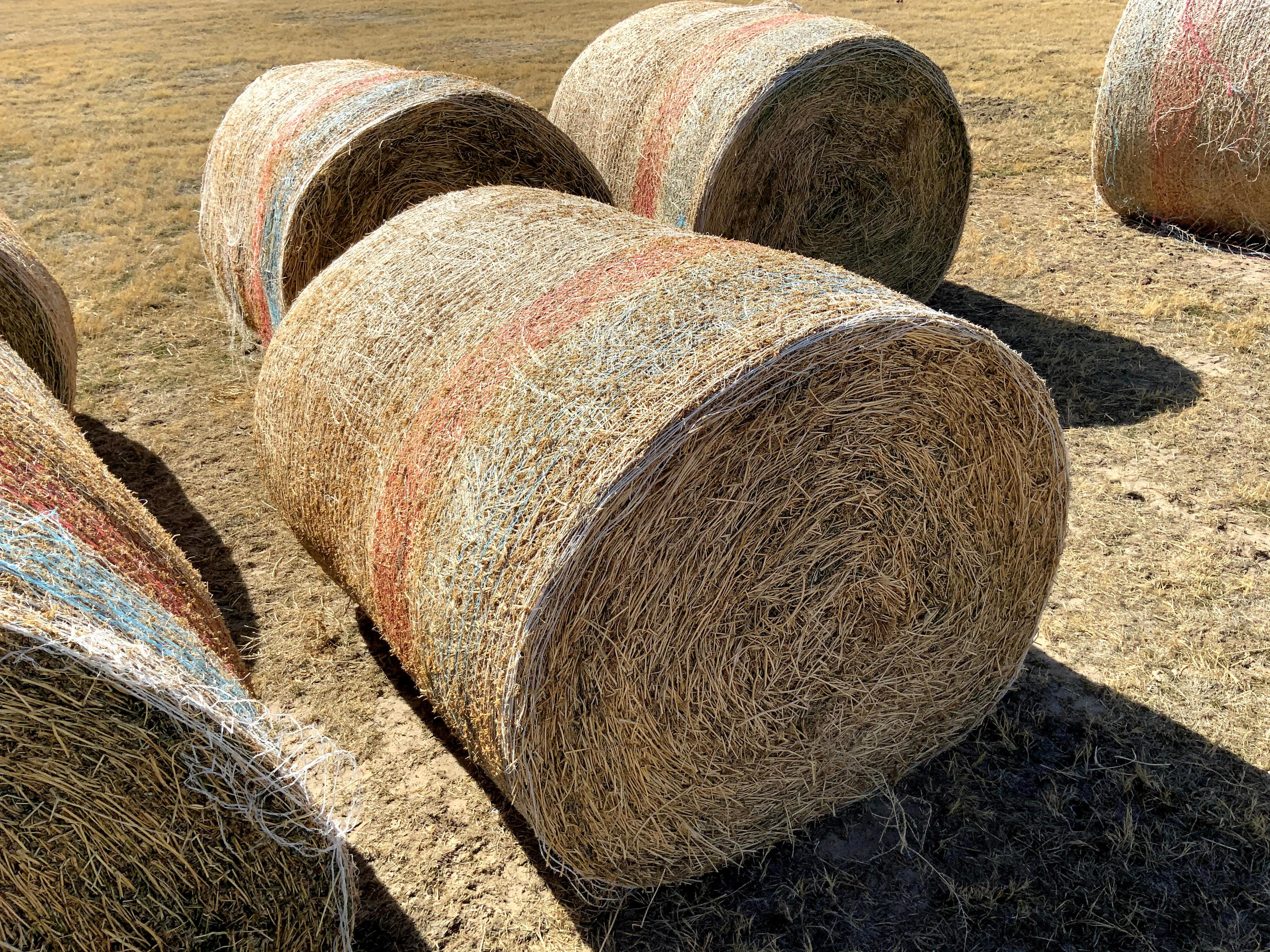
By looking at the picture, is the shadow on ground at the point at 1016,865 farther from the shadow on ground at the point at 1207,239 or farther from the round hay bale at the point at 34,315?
the shadow on ground at the point at 1207,239

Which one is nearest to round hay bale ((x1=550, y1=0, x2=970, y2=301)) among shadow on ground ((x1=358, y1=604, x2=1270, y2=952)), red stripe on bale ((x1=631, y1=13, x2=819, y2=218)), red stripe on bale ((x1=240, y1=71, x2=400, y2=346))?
red stripe on bale ((x1=631, y1=13, x2=819, y2=218))

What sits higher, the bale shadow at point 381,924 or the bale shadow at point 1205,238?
the bale shadow at point 1205,238

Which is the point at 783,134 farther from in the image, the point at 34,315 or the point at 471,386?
the point at 34,315

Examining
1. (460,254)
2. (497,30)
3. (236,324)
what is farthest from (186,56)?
(460,254)

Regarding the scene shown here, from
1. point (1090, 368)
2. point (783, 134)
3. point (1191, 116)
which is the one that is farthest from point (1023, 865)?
point (1191, 116)

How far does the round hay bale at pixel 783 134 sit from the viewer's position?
5.91 m

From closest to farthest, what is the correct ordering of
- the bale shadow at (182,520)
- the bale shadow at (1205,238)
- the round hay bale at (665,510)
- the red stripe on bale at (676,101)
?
the round hay bale at (665,510) → the bale shadow at (182,520) → the red stripe on bale at (676,101) → the bale shadow at (1205,238)

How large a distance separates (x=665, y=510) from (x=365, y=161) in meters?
3.22

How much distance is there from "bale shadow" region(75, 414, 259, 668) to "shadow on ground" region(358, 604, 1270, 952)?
1425 millimetres

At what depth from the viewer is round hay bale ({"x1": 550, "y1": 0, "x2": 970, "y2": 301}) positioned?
591 cm

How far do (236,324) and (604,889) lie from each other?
4.69m

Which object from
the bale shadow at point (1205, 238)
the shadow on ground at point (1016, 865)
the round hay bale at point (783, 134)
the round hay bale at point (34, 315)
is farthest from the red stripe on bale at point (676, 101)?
the shadow on ground at point (1016, 865)

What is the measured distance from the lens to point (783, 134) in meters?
6.06

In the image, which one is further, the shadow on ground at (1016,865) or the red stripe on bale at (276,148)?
the red stripe on bale at (276,148)
